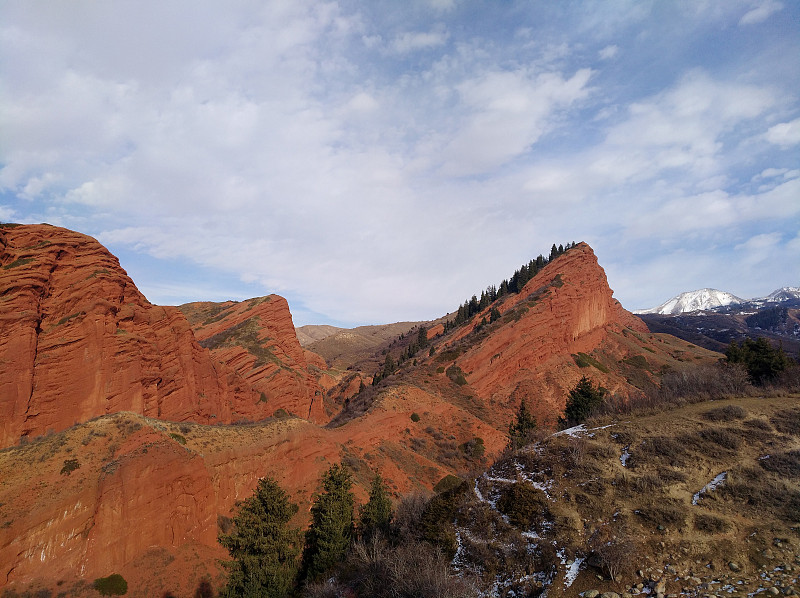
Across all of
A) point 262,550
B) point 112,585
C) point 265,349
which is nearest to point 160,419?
point 112,585

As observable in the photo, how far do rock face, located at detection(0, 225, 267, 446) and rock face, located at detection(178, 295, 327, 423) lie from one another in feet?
44.5

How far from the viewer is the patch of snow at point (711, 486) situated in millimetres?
13167

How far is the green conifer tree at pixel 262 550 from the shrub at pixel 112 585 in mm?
5141

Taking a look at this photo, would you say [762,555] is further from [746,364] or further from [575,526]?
[746,364]

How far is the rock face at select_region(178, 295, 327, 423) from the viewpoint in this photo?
52.3 meters

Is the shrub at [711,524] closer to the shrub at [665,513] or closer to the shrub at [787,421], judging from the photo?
the shrub at [665,513]

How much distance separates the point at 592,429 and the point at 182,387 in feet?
119

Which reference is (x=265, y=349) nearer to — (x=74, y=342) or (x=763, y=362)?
(x=74, y=342)

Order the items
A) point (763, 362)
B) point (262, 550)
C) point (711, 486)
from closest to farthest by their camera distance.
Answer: point (711, 486) → point (262, 550) → point (763, 362)

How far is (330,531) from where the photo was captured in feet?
68.2

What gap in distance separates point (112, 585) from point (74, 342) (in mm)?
18647

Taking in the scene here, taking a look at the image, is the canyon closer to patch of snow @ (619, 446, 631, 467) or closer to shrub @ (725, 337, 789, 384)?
shrub @ (725, 337, 789, 384)

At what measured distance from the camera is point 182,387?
37.7m

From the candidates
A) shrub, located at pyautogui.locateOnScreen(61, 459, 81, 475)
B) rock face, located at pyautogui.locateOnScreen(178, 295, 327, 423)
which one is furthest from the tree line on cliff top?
shrub, located at pyautogui.locateOnScreen(61, 459, 81, 475)
